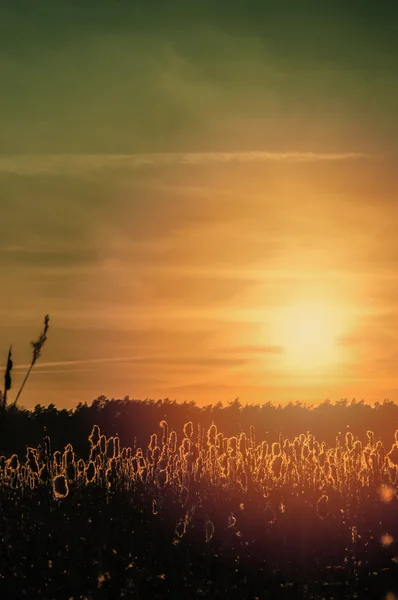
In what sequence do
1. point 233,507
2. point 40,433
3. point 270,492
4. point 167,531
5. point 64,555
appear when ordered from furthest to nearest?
point 40,433 → point 270,492 → point 233,507 → point 167,531 → point 64,555

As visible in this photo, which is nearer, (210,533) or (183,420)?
(210,533)

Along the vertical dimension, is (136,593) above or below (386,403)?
below

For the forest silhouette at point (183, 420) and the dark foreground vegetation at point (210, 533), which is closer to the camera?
the dark foreground vegetation at point (210, 533)

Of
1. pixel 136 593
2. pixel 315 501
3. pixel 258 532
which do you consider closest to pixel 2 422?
pixel 136 593

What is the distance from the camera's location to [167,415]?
5106cm

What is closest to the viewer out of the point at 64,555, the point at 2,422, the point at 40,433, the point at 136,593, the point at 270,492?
the point at 2,422

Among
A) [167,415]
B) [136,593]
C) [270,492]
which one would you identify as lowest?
[136,593]

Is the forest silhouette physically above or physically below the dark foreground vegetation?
above

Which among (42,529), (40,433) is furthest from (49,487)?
(40,433)

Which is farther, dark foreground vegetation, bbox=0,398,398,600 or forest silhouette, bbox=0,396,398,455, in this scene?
forest silhouette, bbox=0,396,398,455

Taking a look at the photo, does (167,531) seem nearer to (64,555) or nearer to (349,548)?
(64,555)

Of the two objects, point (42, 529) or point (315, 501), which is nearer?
point (42, 529)

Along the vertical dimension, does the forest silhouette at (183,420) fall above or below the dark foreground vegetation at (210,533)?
above

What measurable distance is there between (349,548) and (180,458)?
20.0ft
